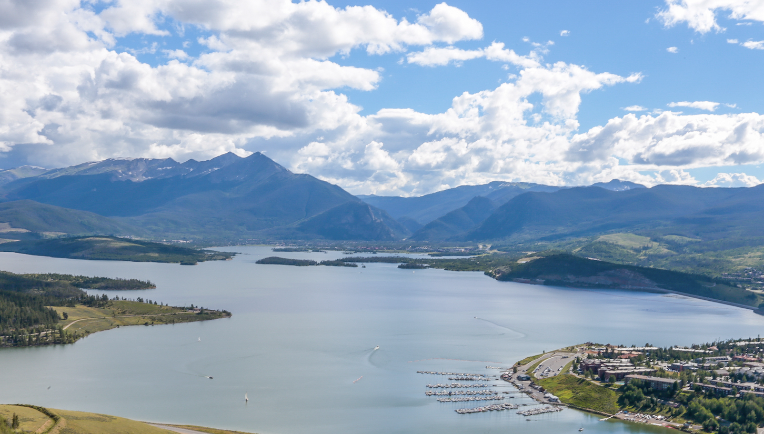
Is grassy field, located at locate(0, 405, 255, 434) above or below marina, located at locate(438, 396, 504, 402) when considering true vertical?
above

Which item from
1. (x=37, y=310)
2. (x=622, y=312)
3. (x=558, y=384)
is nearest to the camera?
(x=558, y=384)

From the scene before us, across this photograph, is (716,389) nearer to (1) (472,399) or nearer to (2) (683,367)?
(2) (683,367)

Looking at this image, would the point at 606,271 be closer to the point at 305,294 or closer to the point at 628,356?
the point at 305,294

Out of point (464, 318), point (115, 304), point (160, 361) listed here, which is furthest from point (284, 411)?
point (115, 304)

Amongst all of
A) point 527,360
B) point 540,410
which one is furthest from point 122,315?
point 540,410

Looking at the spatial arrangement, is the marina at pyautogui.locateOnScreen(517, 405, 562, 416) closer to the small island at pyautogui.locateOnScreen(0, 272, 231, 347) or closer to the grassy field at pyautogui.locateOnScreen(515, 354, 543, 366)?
the grassy field at pyautogui.locateOnScreen(515, 354, 543, 366)

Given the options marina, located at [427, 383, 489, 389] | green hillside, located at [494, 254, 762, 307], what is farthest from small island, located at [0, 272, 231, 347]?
green hillside, located at [494, 254, 762, 307]

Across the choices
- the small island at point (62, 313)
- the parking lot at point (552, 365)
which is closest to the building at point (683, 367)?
the parking lot at point (552, 365)
